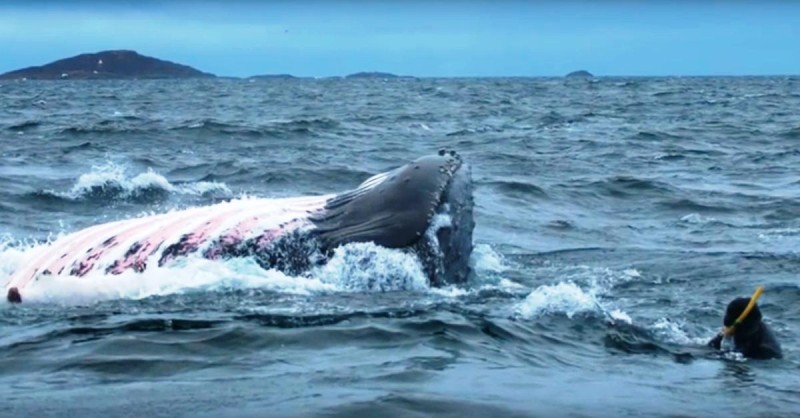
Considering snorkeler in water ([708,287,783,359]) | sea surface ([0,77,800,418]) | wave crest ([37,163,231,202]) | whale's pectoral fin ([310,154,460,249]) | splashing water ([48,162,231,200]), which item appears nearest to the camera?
sea surface ([0,77,800,418])

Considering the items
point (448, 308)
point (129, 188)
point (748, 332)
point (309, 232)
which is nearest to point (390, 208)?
point (309, 232)

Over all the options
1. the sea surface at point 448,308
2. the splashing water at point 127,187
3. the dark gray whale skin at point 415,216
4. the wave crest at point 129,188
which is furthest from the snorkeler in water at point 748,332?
the splashing water at point 127,187

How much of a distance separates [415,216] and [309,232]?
0.77 metres

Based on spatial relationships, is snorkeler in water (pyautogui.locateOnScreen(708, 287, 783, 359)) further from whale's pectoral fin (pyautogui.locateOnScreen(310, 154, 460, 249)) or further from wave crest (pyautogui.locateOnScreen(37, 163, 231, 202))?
wave crest (pyautogui.locateOnScreen(37, 163, 231, 202))

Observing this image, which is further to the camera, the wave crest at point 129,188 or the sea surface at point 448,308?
the wave crest at point 129,188

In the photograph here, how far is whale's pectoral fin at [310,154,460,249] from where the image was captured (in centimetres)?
844

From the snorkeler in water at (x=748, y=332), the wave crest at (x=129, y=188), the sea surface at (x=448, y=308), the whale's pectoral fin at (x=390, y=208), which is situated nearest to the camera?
the sea surface at (x=448, y=308)

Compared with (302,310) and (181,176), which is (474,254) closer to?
(302,310)

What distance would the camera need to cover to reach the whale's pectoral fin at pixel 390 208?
332 inches

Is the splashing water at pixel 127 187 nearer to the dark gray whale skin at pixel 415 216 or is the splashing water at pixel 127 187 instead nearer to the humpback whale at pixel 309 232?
the humpback whale at pixel 309 232

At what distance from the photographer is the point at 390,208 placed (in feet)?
28.3

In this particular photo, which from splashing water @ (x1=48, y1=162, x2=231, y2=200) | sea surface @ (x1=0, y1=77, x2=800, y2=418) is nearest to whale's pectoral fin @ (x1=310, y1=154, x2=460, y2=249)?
sea surface @ (x1=0, y1=77, x2=800, y2=418)

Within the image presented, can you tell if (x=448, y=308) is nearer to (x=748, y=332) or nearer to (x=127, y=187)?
(x=748, y=332)

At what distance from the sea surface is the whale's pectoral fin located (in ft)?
0.60
